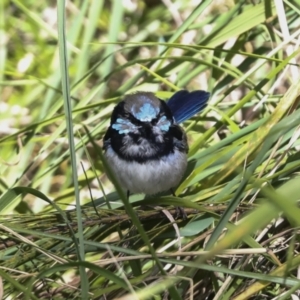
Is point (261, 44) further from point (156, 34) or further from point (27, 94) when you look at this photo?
point (27, 94)

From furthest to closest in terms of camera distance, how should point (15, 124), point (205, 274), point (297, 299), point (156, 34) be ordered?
point (156, 34) → point (15, 124) → point (205, 274) → point (297, 299)

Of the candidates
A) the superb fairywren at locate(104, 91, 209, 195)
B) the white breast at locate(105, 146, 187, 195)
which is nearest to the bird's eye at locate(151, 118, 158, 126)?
the superb fairywren at locate(104, 91, 209, 195)

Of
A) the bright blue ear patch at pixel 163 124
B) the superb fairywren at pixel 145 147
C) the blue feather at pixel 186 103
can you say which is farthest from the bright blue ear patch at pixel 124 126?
the blue feather at pixel 186 103

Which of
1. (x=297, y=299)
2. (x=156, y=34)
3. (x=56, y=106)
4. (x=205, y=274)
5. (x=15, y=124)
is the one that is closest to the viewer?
(x=297, y=299)

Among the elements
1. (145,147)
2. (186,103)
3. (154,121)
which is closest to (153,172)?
(145,147)

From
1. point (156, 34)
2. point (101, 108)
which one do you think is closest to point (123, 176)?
point (101, 108)

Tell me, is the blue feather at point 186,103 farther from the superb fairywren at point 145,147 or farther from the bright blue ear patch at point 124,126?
the bright blue ear patch at point 124,126

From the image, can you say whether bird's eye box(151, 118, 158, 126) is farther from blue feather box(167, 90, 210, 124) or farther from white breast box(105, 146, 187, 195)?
blue feather box(167, 90, 210, 124)
